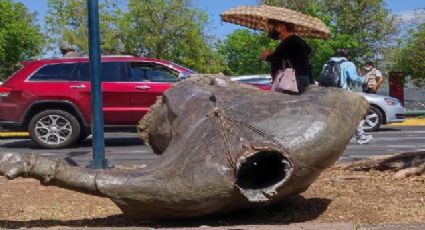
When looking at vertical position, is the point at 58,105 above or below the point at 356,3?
below

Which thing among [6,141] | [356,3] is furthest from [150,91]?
[356,3]

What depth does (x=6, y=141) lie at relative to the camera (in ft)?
57.2

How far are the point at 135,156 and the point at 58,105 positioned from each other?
9.21 feet

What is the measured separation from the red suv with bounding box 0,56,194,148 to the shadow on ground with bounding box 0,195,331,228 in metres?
8.25

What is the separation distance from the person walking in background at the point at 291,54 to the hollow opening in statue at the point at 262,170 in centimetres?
241

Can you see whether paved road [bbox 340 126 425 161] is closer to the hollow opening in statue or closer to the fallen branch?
the fallen branch

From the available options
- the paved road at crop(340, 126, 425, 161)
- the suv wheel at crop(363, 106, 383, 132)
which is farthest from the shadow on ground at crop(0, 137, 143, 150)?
the suv wheel at crop(363, 106, 383, 132)

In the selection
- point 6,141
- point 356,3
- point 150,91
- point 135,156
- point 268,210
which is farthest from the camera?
point 356,3

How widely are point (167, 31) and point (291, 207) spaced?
25.1m

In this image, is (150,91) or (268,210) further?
(150,91)

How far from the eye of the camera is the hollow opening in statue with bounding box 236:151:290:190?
209 inches

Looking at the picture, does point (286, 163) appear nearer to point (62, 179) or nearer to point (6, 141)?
point (62, 179)

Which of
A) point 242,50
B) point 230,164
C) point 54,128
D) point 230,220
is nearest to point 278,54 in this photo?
point 230,220

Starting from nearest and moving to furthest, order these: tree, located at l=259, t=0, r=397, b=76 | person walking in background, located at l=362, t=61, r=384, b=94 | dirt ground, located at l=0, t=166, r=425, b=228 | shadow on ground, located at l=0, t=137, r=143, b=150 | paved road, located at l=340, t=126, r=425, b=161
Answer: dirt ground, located at l=0, t=166, r=425, b=228 < paved road, located at l=340, t=126, r=425, b=161 < shadow on ground, located at l=0, t=137, r=143, b=150 < person walking in background, located at l=362, t=61, r=384, b=94 < tree, located at l=259, t=0, r=397, b=76
